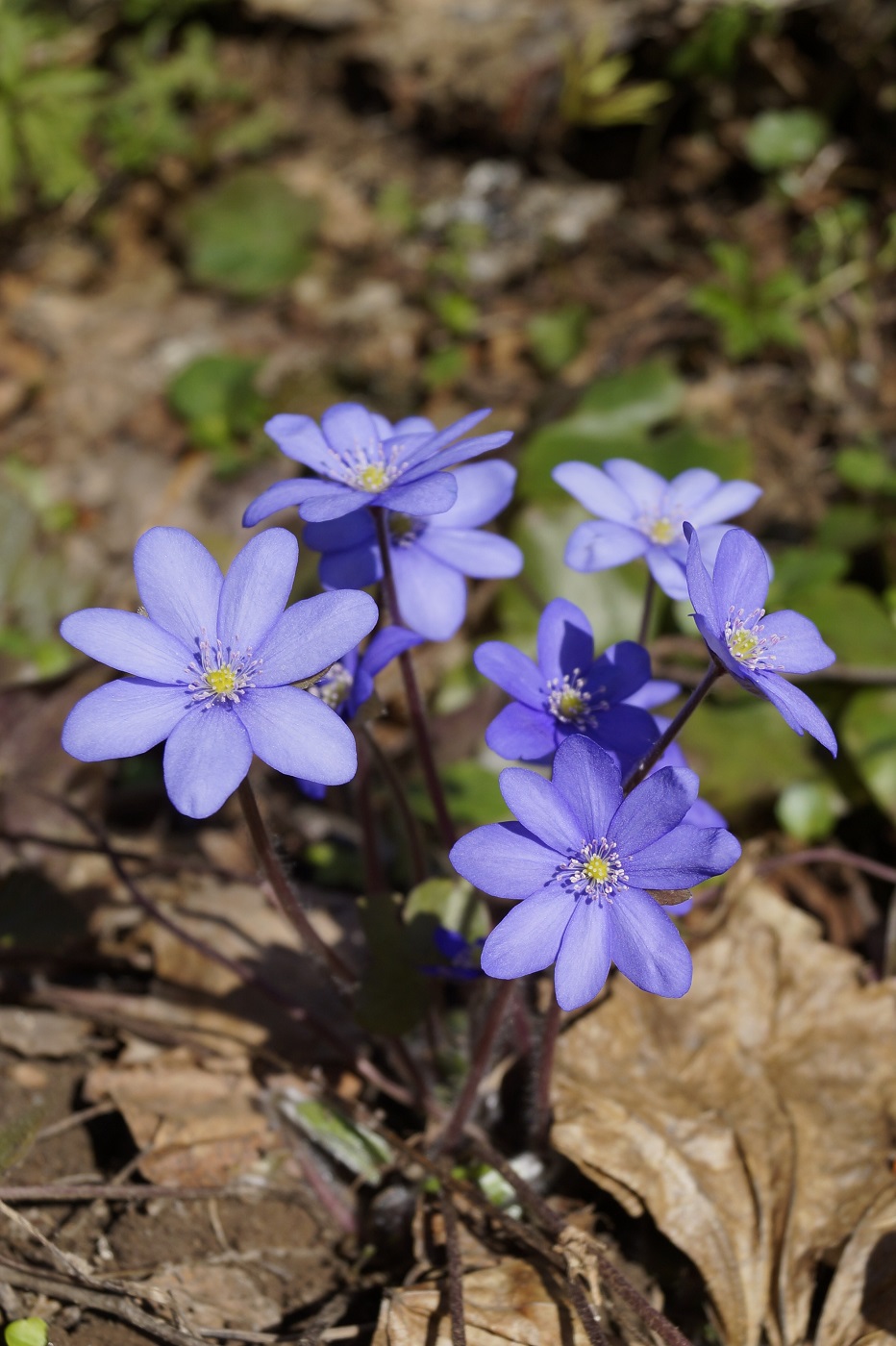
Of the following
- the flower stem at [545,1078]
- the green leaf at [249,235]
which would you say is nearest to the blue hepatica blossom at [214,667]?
the flower stem at [545,1078]

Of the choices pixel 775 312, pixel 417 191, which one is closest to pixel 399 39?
pixel 417 191

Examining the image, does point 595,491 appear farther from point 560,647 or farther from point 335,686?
point 335,686

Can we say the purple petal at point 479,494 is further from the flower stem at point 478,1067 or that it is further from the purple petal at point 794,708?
the flower stem at point 478,1067

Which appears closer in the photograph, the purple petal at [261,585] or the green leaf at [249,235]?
the purple petal at [261,585]

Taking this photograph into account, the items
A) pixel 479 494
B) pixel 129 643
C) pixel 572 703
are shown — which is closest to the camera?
pixel 129 643

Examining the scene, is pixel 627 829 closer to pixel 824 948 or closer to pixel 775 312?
pixel 824 948

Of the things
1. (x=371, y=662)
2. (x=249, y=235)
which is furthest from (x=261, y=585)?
(x=249, y=235)
